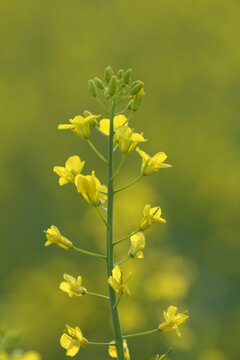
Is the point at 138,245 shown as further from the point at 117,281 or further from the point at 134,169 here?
the point at 134,169

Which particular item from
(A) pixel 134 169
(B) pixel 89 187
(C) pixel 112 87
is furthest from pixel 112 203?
(A) pixel 134 169

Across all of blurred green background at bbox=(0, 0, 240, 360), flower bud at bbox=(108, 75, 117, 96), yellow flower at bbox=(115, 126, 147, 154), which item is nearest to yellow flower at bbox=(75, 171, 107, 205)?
yellow flower at bbox=(115, 126, 147, 154)

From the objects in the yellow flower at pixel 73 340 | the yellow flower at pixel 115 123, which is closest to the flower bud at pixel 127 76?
the yellow flower at pixel 115 123

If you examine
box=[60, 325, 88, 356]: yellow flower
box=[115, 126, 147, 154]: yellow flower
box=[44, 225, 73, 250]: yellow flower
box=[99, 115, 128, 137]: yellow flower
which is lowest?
box=[60, 325, 88, 356]: yellow flower

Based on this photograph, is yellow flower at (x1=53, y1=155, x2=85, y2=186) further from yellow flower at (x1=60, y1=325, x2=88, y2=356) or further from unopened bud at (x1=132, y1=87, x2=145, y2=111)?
yellow flower at (x1=60, y1=325, x2=88, y2=356)

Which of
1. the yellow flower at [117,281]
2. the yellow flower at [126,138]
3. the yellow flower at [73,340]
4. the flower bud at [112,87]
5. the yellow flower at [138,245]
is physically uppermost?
the flower bud at [112,87]

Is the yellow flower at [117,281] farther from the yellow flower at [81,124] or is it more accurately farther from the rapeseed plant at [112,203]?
the yellow flower at [81,124]
